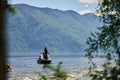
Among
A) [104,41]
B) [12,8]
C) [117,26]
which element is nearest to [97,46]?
[104,41]

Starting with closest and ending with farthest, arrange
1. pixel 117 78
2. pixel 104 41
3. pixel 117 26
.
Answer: pixel 117 78, pixel 117 26, pixel 104 41

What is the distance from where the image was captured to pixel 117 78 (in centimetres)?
1138

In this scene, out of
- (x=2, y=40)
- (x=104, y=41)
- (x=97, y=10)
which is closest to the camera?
(x=2, y=40)

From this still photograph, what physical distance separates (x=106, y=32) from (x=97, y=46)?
97cm

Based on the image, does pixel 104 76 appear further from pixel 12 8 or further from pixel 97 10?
pixel 97 10

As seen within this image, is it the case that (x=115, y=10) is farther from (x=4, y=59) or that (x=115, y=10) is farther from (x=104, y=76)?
(x=4, y=59)

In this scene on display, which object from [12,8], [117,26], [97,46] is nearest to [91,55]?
[97,46]

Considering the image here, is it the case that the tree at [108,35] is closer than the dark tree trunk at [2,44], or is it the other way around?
the dark tree trunk at [2,44]

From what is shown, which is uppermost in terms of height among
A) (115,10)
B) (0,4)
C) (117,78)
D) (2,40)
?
(115,10)

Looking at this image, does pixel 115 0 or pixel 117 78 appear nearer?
pixel 117 78

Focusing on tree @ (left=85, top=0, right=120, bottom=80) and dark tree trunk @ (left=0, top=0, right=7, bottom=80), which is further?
tree @ (left=85, top=0, right=120, bottom=80)

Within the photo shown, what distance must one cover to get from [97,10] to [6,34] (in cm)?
1838

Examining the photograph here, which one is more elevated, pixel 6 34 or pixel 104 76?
pixel 6 34

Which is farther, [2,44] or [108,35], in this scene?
[108,35]
